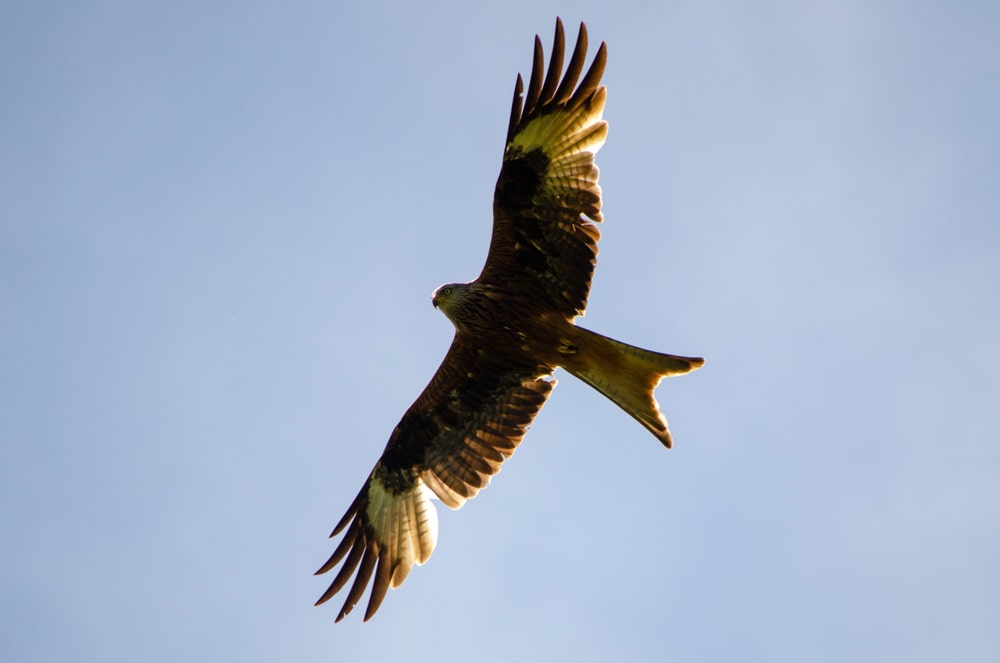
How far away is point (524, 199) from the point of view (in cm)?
852

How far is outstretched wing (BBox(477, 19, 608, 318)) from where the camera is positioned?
27.2ft

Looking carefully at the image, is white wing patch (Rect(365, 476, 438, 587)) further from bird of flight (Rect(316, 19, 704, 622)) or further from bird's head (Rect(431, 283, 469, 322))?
bird's head (Rect(431, 283, 469, 322))

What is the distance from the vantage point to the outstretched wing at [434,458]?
9.42 m

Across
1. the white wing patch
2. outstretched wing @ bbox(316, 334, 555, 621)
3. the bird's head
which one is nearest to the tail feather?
outstretched wing @ bbox(316, 334, 555, 621)

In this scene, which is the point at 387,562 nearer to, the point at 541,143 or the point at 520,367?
the point at 520,367

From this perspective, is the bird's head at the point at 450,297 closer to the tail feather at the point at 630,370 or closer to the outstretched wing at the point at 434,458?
the outstretched wing at the point at 434,458

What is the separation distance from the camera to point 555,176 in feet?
27.6

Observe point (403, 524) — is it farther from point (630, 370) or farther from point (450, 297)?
point (630, 370)

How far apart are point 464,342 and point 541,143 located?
198 cm

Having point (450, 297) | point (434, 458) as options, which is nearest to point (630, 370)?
point (450, 297)

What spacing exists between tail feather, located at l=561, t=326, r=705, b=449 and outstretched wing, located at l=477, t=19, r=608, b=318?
498 mm

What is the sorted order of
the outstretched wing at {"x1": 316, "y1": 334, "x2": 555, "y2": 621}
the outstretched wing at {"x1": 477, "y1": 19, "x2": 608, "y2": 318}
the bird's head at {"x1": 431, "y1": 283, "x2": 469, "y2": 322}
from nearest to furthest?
the outstretched wing at {"x1": 477, "y1": 19, "x2": 608, "y2": 318} < the bird's head at {"x1": 431, "y1": 283, "x2": 469, "y2": 322} < the outstretched wing at {"x1": 316, "y1": 334, "x2": 555, "y2": 621}

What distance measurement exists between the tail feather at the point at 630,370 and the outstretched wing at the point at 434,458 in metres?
0.79

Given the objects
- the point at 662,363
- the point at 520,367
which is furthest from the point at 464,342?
the point at 662,363
